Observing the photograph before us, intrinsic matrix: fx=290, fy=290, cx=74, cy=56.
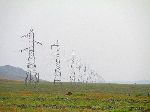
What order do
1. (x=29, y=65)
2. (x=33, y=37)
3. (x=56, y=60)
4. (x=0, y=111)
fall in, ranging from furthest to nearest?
(x=56, y=60), (x=29, y=65), (x=33, y=37), (x=0, y=111)

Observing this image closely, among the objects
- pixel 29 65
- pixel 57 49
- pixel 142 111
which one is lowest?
pixel 142 111

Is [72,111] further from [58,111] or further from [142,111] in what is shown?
[142,111]

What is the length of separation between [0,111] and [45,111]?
474 centimetres

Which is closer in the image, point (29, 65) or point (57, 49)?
point (29, 65)

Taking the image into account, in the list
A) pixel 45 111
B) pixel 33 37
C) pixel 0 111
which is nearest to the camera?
pixel 0 111

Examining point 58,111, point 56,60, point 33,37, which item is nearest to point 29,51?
point 33,37

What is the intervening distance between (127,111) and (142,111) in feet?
7.27

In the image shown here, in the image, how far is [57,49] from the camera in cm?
12281

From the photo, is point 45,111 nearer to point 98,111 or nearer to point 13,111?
point 13,111

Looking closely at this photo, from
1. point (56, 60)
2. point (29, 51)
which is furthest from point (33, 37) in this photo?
point (56, 60)

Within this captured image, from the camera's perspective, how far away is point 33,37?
93.4 meters

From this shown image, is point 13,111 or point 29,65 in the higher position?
point 29,65

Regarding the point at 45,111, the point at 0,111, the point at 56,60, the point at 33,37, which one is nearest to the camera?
the point at 0,111

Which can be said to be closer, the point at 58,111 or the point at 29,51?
the point at 58,111
